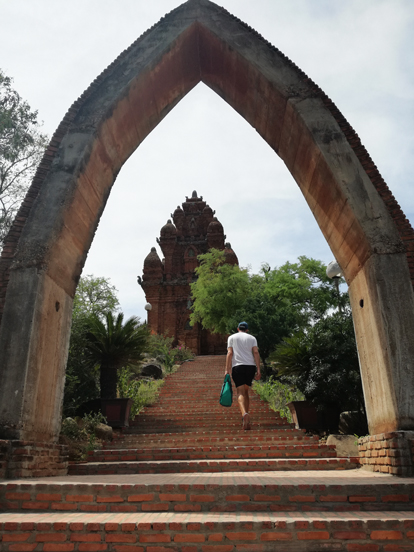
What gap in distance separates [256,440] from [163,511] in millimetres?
3977

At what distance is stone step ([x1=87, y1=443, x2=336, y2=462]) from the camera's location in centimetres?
630

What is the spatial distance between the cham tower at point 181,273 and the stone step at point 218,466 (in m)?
25.7

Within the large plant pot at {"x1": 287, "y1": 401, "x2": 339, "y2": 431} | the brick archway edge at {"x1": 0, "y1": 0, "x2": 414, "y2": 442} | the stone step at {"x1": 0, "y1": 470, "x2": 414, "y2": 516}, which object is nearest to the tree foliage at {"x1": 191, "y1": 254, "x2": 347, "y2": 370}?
the large plant pot at {"x1": 287, "y1": 401, "x2": 339, "y2": 431}

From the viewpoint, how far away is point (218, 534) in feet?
9.79

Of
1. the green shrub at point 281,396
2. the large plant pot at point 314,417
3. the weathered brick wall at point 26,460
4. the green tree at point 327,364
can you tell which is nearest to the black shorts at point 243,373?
the green tree at point 327,364

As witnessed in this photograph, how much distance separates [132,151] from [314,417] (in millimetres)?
5892

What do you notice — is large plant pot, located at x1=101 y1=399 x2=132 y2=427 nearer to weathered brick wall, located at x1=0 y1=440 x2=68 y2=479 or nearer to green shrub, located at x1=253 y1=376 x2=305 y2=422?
green shrub, located at x1=253 y1=376 x2=305 y2=422

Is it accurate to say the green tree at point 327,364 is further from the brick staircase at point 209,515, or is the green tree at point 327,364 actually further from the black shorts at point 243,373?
the brick staircase at point 209,515

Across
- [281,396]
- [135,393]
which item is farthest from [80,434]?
[281,396]

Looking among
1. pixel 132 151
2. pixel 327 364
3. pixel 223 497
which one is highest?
pixel 132 151

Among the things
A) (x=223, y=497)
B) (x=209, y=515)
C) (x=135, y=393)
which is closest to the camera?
(x=209, y=515)

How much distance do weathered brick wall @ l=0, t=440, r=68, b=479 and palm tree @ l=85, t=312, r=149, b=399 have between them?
Result: 199 inches

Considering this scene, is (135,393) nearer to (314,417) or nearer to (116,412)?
(116,412)

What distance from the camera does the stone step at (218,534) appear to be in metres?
2.93
